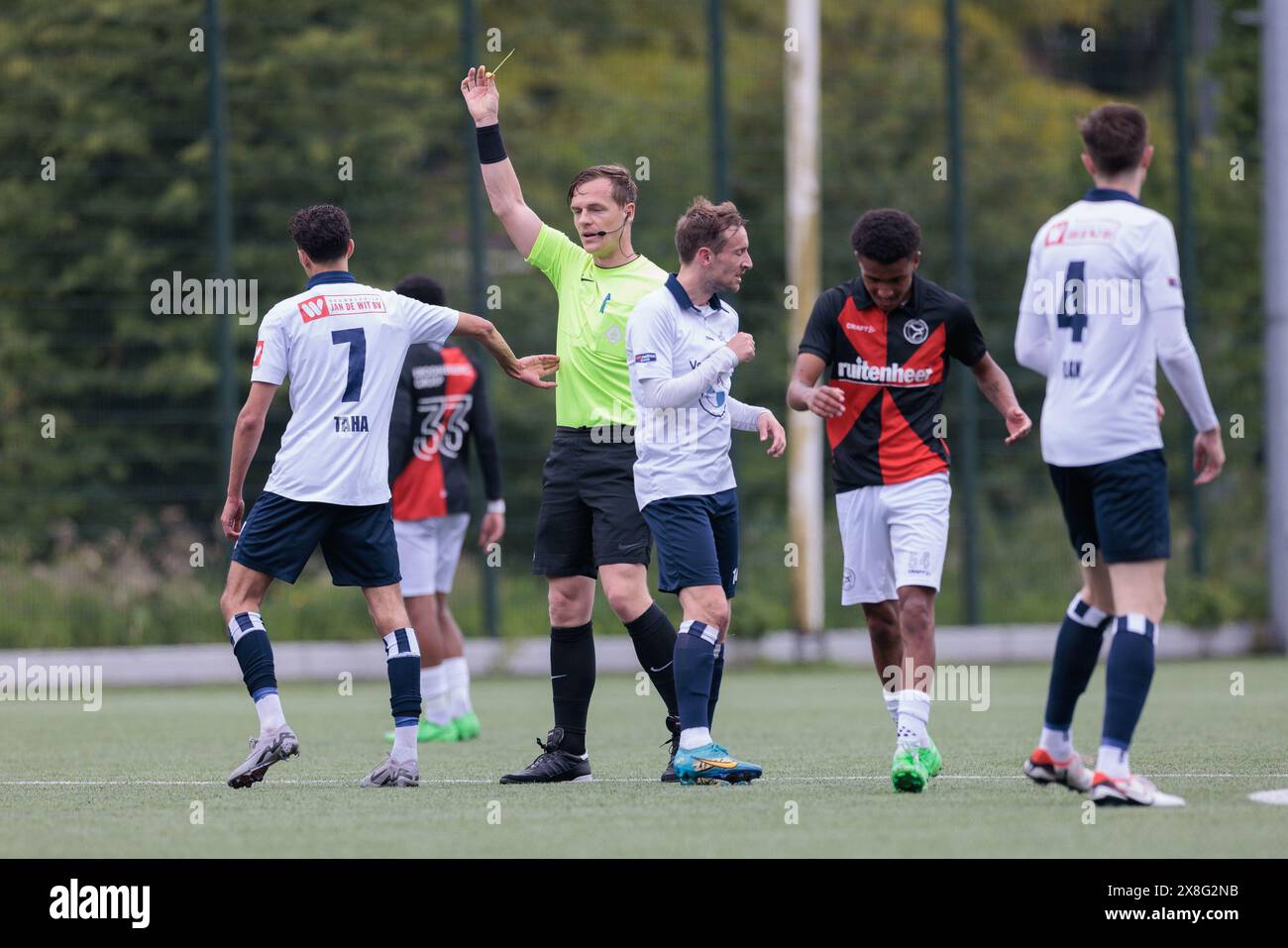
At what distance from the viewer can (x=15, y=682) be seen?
14867 millimetres

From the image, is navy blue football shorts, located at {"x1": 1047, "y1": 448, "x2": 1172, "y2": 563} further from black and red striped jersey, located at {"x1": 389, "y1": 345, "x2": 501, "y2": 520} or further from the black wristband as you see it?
black and red striped jersey, located at {"x1": 389, "y1": 345, "x2": 501, "y2": 520}

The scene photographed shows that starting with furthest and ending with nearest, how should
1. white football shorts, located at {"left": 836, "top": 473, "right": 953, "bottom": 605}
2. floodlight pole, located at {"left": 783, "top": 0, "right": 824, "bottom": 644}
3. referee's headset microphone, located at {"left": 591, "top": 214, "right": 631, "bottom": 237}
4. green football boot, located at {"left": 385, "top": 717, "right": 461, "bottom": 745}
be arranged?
floodlight pole, located at {"left": 783, "top": 0, "right": 824, "bottom": 644} → green football boot, located at {"left": 385, "top": 717, "right": 461, "bottom": 745} → referee's headset microphone, located at {"left": 591, "top": 214, "right": 631, "bottom": 237} → white football shorts, located at {"left": 836, "top": 473, "right": 953, "bottom": 605}

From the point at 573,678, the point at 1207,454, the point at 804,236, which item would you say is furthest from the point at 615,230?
the point at 804,236

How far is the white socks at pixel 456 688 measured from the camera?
33.6 feet

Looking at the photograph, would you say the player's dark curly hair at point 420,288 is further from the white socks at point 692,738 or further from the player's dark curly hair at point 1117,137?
the player's dark curly hair at point 1117,137

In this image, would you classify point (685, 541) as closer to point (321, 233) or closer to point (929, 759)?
point (929, 759)

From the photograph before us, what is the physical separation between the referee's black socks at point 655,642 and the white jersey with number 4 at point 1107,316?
201 centimetres

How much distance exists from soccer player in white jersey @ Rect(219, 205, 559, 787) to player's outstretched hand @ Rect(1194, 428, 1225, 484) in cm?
274

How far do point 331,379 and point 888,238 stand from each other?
215 cm

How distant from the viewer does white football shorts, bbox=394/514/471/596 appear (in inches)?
398

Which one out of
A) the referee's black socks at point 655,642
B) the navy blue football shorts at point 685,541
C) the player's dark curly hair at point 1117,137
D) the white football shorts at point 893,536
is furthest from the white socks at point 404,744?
the player's dark curly hair at point 1117,137

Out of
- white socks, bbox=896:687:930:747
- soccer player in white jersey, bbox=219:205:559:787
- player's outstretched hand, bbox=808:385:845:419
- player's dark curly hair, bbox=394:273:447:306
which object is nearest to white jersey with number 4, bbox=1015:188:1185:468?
player's outstretched hand, bbox=808:385:845:419

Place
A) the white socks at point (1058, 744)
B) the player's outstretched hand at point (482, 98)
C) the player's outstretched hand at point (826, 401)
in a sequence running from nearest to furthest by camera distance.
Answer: the white socks at point (1058, 744)
the player's outstretched hand at point (826, 401)
the player's outstretched hand at point (482, 98)
